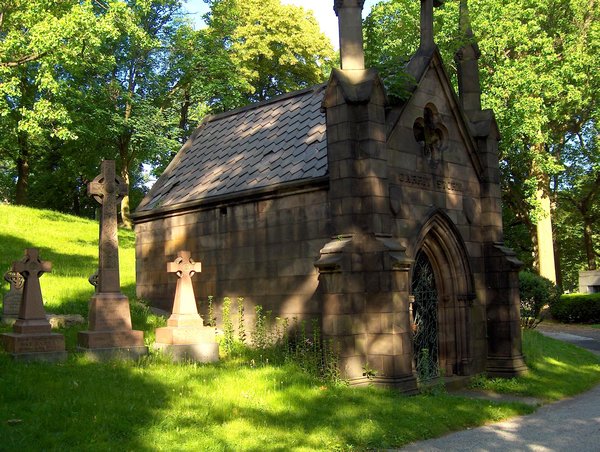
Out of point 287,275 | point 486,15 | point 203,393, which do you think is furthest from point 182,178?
point 486,15

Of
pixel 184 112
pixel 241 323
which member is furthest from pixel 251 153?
pixel 184 112

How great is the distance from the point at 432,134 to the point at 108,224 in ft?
22.1

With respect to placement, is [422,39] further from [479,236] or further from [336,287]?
[336,287]

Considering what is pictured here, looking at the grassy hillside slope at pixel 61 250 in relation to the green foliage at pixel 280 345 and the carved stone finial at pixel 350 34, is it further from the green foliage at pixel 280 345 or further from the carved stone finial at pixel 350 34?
the carved stone finial at pixel 350 34

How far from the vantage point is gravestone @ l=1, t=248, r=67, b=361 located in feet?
31.0

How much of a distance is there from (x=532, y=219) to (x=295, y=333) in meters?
18.5

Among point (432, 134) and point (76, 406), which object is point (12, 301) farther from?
point (432, 134)

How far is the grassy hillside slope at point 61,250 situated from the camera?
15227 mm

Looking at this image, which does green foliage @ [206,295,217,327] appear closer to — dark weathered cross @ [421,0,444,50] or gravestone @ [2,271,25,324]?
gravestone @ [2,271,25,324]

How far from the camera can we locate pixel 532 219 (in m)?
27.3

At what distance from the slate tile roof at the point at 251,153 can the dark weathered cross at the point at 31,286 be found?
447cm

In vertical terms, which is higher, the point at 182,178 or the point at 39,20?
the point at 39,20

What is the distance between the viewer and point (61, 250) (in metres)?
23.2

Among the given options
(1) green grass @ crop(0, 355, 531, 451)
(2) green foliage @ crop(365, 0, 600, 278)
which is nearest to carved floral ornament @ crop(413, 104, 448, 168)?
(1) green grass @ crop(0, 355, 531, 451)
